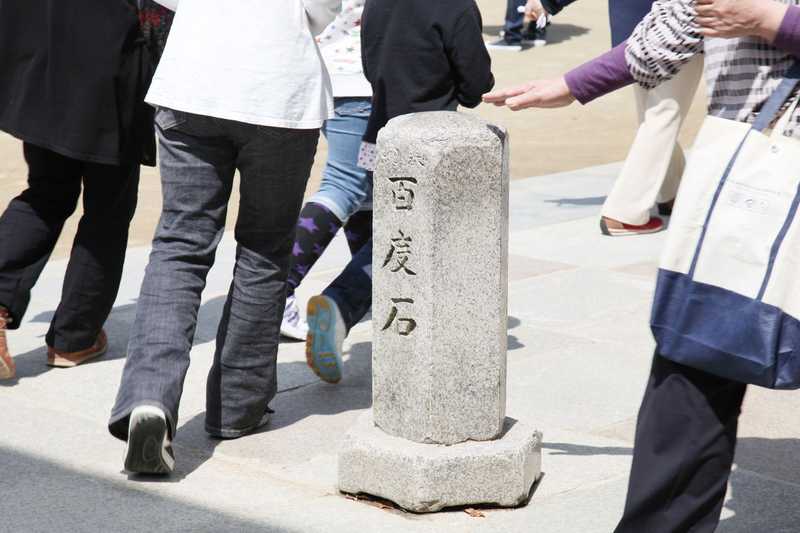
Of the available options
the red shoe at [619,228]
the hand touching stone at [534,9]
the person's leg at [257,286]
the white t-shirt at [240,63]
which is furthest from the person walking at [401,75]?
the red shoe at [619,228]

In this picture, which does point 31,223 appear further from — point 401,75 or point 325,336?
point 401,75

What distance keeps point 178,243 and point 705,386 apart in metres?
1.70

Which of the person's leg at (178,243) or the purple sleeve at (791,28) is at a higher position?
the purple sleeve at (791,28)

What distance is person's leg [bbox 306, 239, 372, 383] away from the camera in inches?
179

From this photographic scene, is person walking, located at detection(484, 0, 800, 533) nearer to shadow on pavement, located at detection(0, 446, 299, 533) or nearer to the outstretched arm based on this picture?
shadow on pavement, located at detection(0, 446, 299, 533)

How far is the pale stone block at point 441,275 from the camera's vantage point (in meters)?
3.47

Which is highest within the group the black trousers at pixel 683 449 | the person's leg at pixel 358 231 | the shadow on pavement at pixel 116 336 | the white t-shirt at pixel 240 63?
the white t-shirt at pixel 240 63

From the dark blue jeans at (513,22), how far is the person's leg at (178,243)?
39.3 ft

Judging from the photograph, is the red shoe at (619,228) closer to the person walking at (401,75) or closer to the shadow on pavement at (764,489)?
the person walking at (401,75)

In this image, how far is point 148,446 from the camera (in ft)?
12.0

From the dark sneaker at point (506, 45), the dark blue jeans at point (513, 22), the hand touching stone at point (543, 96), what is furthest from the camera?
the dark sneaker at point (506, 45)

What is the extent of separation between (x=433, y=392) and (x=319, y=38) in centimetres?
183

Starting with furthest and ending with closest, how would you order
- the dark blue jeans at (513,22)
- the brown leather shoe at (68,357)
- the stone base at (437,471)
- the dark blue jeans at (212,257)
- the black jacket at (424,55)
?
the dark blue jeans at (513,22)
the brown leather shoe at (68,357)
the black jacket at (424,55)
the dark blue jeans at (212,257)
the stone base at (437,471)

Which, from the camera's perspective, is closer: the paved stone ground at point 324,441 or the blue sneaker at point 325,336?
the paved stone ground at point 324,441
